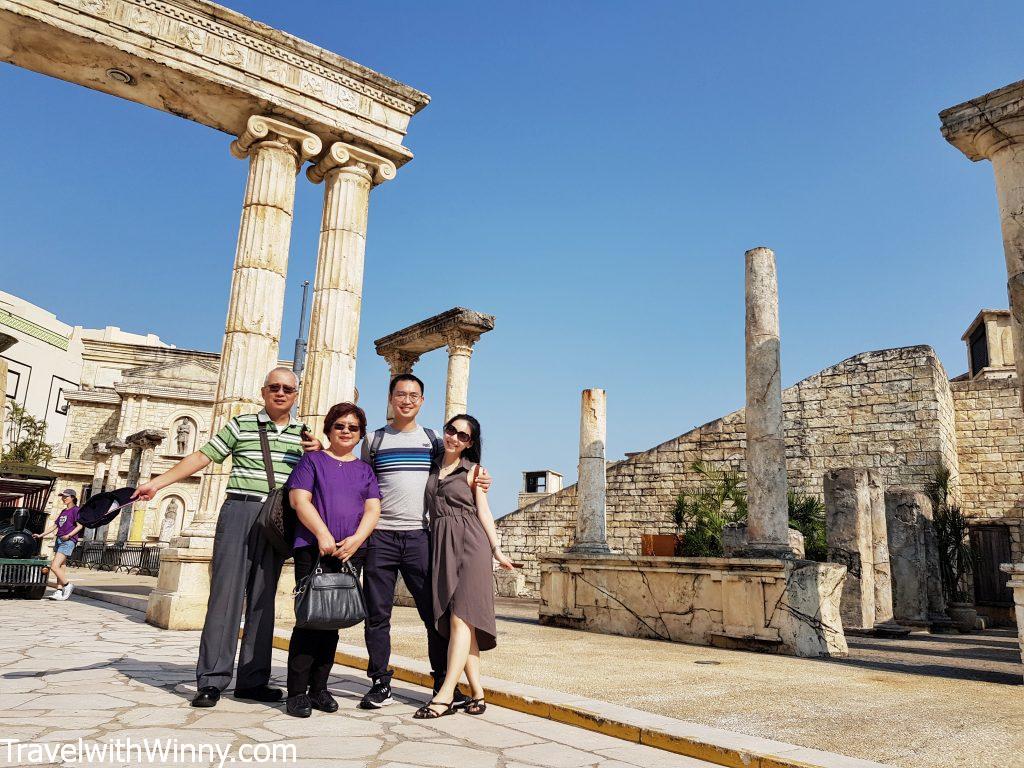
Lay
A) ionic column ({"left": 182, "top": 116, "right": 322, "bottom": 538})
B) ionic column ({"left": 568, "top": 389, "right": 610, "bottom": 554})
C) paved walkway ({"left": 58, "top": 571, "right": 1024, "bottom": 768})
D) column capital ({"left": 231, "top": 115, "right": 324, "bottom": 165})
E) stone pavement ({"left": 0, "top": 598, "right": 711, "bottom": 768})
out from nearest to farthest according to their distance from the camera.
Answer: stone pavement ({"left": 0, "top": 598, "right": 711, "bottom": 768}) < paved walkway ({"left": 58, "top": 571, "right": 1024, "bottom": 768}) < ionic column ({"left": 182, "top": 116, "right": 322, "bottom": 538}) < column capital ({"left": 231, "top": 115, "right": 324, "bottom": 165}) < ionic column ({"left": 568, "top": 389, "right": 610, "bottom": 554})

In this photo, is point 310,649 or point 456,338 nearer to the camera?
point 310,649

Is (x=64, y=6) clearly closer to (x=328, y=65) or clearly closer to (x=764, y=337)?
(x=328, y=65)

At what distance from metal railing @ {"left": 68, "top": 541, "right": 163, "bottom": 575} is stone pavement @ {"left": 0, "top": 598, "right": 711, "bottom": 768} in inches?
647

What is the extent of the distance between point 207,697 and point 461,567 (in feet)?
4.63

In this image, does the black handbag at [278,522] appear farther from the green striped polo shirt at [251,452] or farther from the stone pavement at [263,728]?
the stone pavement at [263,728]

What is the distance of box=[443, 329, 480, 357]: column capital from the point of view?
46.3 feet

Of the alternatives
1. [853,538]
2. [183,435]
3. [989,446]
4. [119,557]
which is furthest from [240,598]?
[183,435]

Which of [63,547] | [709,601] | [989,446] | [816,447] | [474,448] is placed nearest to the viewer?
[474,448]

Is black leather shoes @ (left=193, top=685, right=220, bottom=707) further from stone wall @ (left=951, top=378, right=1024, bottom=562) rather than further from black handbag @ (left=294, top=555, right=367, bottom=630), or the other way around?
stone wall @ (left=951, top=378, right=1024, bottom=562)

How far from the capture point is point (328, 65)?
9031 millimetres

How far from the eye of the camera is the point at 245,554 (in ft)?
12.6

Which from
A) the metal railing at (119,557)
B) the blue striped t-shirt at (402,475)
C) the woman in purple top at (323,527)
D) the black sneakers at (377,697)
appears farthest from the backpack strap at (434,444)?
the metal railing at (119,557)

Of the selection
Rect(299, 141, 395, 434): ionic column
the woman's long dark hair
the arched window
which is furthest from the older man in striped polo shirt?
the arched window

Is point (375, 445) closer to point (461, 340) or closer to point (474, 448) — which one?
point (474, 448)
